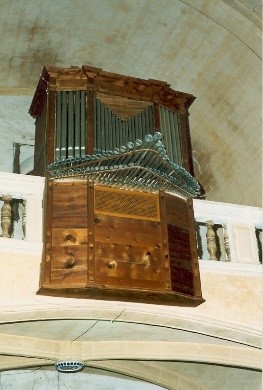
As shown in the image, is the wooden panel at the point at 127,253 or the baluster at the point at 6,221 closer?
the wooden panel at the point at 127,253

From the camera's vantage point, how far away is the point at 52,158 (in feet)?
24.3

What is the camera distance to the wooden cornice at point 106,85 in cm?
826

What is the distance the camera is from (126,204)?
7.05 metres

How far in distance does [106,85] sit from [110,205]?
92.3 inches

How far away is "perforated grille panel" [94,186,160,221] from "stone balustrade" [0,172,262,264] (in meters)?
0.74

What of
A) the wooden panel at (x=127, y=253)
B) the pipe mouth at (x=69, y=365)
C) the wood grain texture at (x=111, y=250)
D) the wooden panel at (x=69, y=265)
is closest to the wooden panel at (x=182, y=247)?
the wood grain texture at (x=111, y=250)

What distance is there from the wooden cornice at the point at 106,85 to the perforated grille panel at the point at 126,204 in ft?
6.48

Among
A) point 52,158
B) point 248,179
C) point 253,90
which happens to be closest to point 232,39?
point 253,90

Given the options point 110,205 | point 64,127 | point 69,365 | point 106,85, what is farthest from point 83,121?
point 69,365

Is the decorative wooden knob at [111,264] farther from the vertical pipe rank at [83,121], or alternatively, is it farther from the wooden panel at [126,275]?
the vertical pipe rank at [83,121]

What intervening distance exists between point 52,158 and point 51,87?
1.36 metres

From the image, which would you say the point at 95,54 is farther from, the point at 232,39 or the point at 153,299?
the point at 153,299

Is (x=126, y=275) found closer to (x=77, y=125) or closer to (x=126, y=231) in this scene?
(x=126, y=231)

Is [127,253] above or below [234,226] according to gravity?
below
